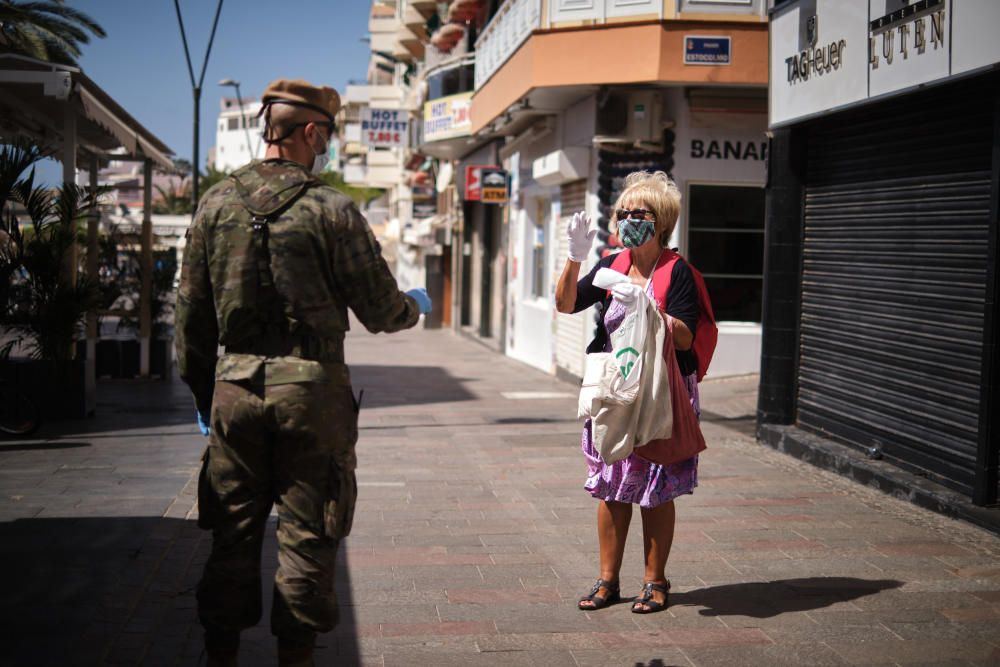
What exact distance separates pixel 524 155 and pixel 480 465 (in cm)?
1316

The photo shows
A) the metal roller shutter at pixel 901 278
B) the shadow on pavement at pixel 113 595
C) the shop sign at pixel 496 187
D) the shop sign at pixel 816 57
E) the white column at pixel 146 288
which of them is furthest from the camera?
the shop sign at pixel 496 187

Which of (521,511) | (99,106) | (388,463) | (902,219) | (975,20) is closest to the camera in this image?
(975,20)

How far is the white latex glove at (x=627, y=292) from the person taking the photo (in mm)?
5082

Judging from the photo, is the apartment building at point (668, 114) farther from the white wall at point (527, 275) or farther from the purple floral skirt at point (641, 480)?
the purple floral skirt at point (641, 480)

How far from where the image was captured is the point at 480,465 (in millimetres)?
9711

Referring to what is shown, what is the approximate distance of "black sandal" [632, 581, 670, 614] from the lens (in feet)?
17.4

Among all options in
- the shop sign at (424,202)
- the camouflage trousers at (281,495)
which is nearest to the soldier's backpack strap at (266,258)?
the camouflage trousers at (281,495)

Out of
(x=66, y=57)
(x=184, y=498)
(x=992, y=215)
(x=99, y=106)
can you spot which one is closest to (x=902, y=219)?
(x=992, y=215)

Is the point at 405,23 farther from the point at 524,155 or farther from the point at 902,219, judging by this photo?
the point at 902,219

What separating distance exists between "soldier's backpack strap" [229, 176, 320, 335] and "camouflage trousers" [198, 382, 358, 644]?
205 millimetres

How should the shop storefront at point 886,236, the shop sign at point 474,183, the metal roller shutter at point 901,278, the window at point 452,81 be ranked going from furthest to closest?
the window at point 452,81 < the shop sign at point 474,183 < the metal roller shutter at point 901,278 < the shop storefront at point 886,236

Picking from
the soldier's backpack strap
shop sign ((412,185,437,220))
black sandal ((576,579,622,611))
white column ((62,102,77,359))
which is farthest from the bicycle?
shop sign ((412,185,437,220))

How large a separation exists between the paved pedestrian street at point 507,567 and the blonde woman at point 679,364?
0.65ft

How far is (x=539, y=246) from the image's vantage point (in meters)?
21.6
